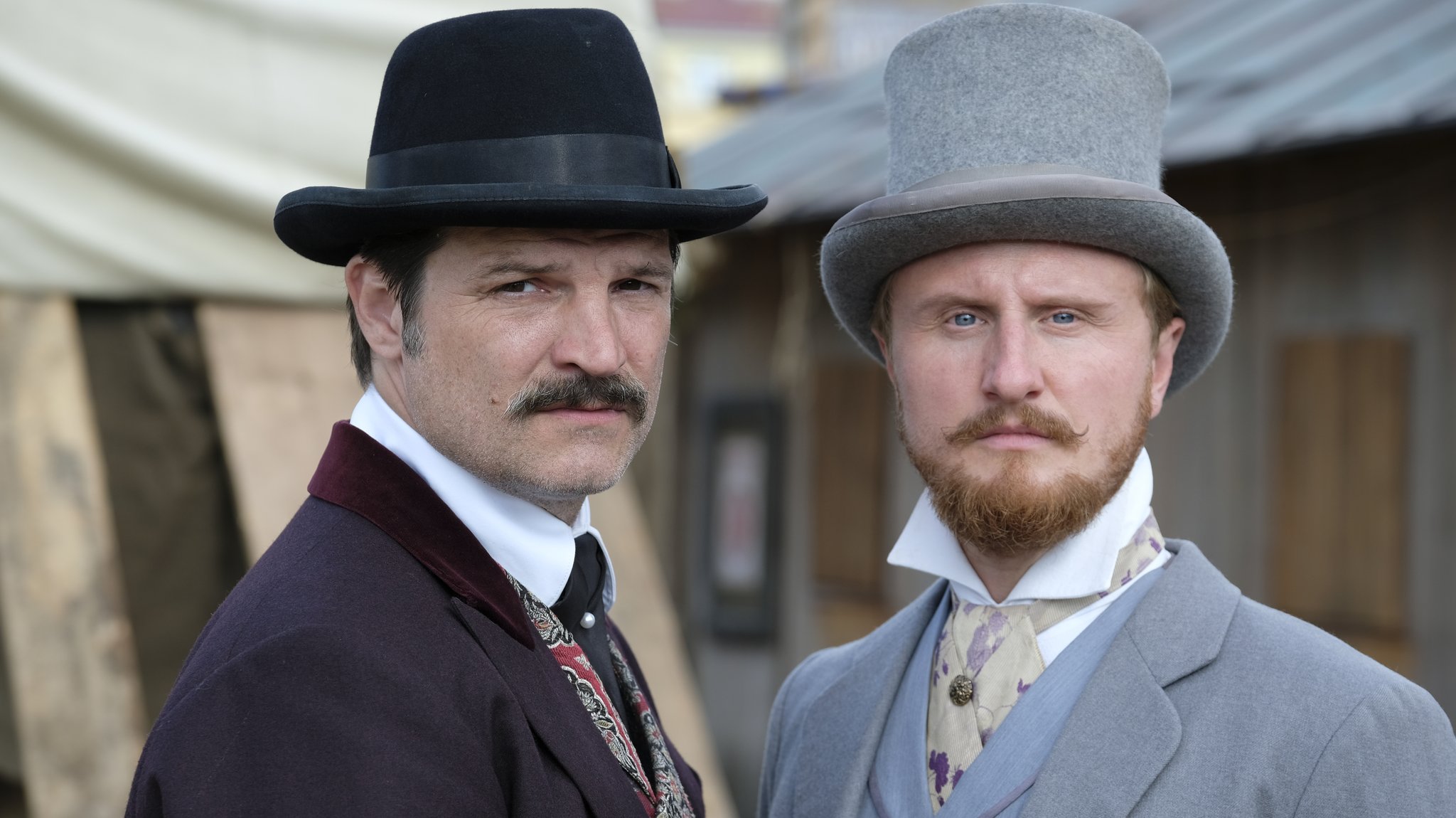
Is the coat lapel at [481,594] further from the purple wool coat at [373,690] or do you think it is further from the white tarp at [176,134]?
the white tarp at [176,134]

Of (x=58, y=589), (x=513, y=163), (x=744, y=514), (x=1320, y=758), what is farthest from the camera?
(x=744, y=514)

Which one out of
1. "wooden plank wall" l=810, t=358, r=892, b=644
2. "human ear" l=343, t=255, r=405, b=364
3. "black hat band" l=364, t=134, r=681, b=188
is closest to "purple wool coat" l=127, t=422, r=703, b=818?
"human ear" l=343, t=255, r=405, b=364

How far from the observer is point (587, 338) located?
186 cm

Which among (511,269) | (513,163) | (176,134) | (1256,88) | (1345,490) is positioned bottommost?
(1345,490)

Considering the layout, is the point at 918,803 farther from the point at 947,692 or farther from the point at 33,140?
the point at 33,140

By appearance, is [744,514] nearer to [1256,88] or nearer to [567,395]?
[1256,88]

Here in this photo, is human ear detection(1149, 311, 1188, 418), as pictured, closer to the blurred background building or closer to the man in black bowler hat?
the man in black bowler hat

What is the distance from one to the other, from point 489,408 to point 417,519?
7.1 inches

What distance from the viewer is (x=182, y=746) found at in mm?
1507

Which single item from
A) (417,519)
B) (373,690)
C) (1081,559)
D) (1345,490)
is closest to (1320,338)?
(1345,490)

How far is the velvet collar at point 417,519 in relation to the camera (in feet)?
5.84

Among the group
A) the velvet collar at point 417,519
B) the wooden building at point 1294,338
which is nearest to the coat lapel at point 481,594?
the velvet collar at point 417,519

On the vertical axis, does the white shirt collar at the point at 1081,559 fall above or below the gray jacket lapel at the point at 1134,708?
above

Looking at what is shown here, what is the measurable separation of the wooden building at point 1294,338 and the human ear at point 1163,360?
5.47ft
